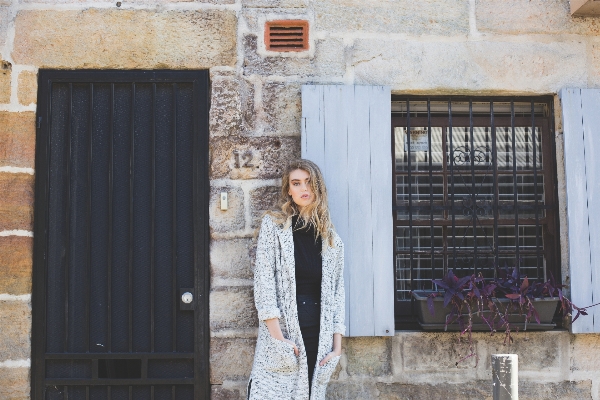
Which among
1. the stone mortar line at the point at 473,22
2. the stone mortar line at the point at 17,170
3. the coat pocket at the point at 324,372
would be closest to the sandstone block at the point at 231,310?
the coat pocket at the point at 324,372

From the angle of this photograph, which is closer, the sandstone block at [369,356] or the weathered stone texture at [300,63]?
the sandstone block at [369,356]

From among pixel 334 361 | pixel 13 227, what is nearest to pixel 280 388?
pixel 334 361

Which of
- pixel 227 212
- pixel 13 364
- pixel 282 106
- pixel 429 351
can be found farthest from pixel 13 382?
pixel 429 351

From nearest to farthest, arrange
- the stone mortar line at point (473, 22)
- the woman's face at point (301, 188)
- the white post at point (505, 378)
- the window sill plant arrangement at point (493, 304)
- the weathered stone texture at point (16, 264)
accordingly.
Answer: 1. the white post at point (505, 378)
2. the woman's face at point (301, 188)
3. the window sill plant arrangement at point (493, 304)
4. the weathered stone texture at point (16, 264)
5. the stone mortar line at point (473, 22)

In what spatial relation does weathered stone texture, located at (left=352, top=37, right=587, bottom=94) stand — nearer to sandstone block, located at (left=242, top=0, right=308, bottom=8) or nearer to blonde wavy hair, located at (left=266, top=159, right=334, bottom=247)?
sandstone block, located at (left=242, top=0, right=308, bottom=8)

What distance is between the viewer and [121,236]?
3.84 metres

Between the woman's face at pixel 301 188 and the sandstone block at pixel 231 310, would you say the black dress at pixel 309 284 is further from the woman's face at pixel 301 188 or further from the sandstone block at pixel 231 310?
the sandstone block at pixel 231 310

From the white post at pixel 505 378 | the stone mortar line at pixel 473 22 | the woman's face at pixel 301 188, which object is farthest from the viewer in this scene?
the stone mortar line at pixel 473 22

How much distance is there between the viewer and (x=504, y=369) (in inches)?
92.2

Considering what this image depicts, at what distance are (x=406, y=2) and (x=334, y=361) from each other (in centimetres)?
218

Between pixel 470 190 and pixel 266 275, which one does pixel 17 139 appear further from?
pixel 470 190

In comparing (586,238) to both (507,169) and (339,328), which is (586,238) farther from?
(339,328)

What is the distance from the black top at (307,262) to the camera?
3.30 metres

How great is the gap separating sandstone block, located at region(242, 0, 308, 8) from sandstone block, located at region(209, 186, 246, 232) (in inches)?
43.7
